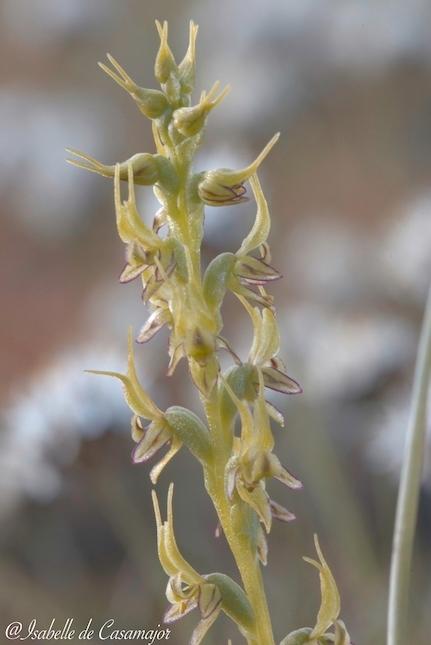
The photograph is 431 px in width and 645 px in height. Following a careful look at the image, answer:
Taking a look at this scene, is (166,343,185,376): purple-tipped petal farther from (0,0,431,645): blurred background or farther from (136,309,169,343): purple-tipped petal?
(0,0,431,645): blurred background

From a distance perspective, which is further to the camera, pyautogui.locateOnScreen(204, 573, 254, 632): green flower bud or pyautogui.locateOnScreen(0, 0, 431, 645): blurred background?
pyautogui.locateOnScreen(0, 0, 431, 645): blurred background

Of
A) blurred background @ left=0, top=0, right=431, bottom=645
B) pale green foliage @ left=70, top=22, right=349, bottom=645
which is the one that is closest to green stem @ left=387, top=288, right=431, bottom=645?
pale green foliage @ left=70, top=22, right=349, bottom=645

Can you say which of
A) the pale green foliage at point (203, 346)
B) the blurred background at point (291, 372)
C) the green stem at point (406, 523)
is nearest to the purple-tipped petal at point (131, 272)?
the pale green foliage at point (203, 346)

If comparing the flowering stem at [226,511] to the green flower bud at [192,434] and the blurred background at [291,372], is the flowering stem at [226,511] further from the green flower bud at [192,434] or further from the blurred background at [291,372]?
the blurred background at [291,372]

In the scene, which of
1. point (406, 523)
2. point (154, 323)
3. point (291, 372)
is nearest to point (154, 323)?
point (154, 323)

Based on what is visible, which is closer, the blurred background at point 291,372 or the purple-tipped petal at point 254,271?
the purple-tipped petal at point 254,271
